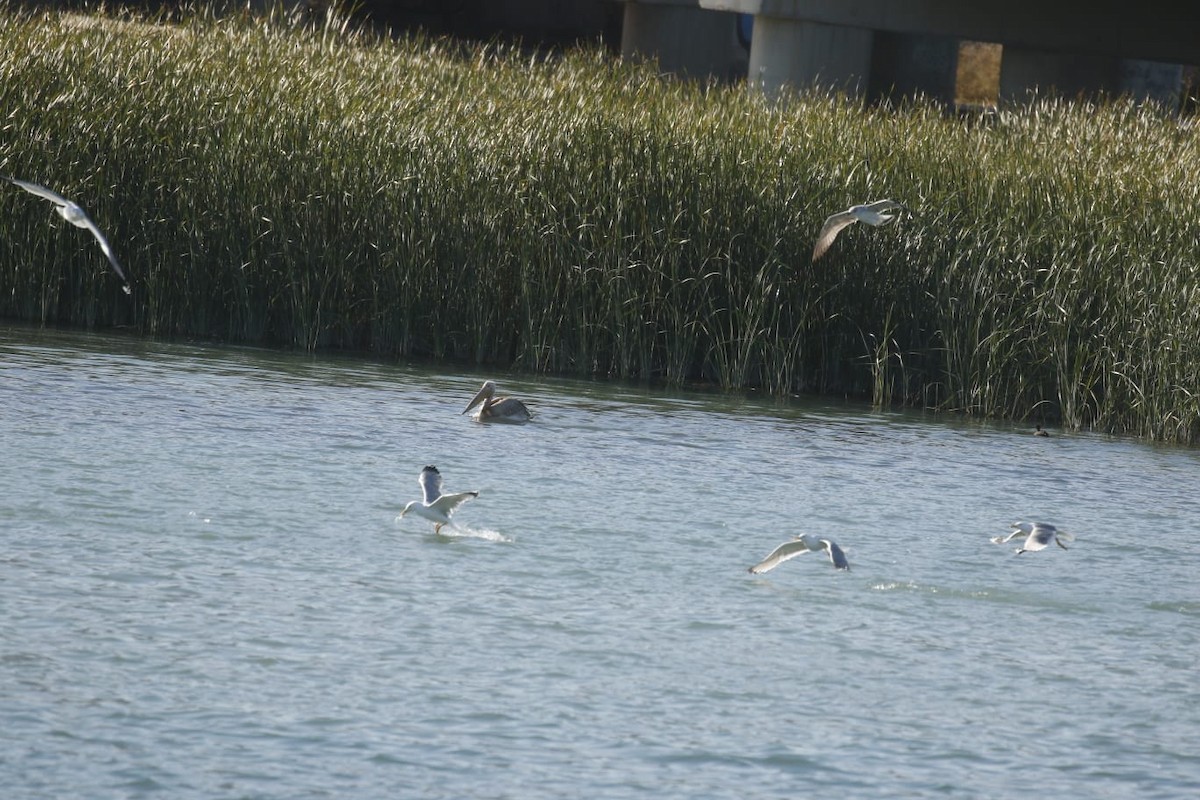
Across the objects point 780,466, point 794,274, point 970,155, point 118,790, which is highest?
point 970,155

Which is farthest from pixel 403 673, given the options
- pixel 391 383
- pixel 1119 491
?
pixel 391 383

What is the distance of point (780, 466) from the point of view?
9.56m

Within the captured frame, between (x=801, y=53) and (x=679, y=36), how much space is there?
21.1 feet

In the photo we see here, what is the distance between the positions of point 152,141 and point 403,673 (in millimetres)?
7494

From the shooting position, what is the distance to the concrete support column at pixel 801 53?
2022 cm

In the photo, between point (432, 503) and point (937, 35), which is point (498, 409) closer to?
point (432, 503)

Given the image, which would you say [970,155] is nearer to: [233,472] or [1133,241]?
[1133,241]

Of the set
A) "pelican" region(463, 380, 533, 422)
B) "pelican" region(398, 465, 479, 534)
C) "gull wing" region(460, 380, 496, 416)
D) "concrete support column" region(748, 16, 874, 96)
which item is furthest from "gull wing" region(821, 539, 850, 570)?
"concrete support column" region(748, 16, 874, 96)

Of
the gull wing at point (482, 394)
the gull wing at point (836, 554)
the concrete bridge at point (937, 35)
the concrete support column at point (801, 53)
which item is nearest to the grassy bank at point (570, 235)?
the gull wing at point (482, 394)

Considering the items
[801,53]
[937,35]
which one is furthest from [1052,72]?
[801,53]

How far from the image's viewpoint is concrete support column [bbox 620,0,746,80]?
1035 inches

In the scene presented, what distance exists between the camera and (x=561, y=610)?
640 cm

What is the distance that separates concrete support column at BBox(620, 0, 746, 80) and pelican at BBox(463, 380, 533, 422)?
16.4 meters

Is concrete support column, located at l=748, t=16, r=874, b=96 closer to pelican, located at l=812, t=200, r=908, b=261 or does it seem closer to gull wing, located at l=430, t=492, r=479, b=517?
pelican, located at l=812, t=200, r=908, b=261
